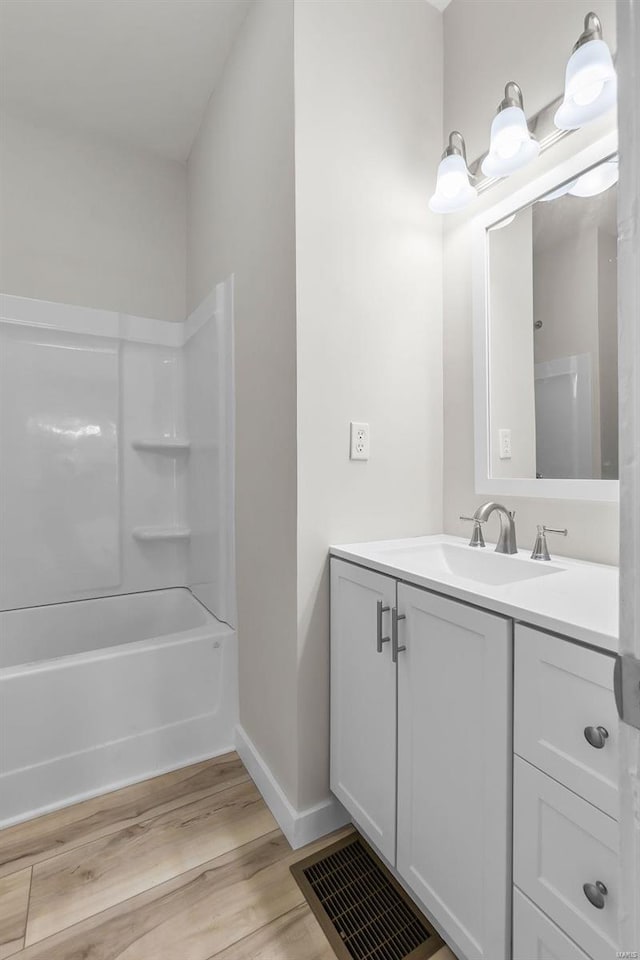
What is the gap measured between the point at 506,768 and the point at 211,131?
2.59m

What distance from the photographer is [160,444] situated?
2.38 metres

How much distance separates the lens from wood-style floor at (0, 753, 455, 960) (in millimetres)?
1090

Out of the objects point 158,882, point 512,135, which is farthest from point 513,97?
point 158,882

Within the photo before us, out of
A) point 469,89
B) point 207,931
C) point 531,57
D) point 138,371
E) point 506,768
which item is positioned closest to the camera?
point 506,768

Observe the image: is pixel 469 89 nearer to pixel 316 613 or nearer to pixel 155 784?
pixel 316 613

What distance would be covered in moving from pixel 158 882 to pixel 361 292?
5.84 feet

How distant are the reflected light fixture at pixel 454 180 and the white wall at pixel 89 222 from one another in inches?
63.6

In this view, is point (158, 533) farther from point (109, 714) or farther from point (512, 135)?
point (512, 135)

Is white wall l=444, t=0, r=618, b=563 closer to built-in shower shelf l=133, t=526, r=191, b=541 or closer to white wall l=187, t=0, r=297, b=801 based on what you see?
white wall l=187, t=0, r=297, b=801

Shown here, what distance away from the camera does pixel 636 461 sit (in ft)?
1.42

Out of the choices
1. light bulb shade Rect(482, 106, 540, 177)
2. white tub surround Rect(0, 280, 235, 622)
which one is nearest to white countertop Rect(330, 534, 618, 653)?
white tub surround Rect(0, 280, 235, 622)

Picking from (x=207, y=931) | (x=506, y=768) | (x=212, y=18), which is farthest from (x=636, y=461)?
(x=212, y=18)

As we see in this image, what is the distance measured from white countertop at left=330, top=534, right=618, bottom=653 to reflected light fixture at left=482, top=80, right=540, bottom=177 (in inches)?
43.5

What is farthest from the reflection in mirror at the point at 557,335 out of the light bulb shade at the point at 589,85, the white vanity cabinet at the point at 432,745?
the white vanity cabinet at the point at 432,745
